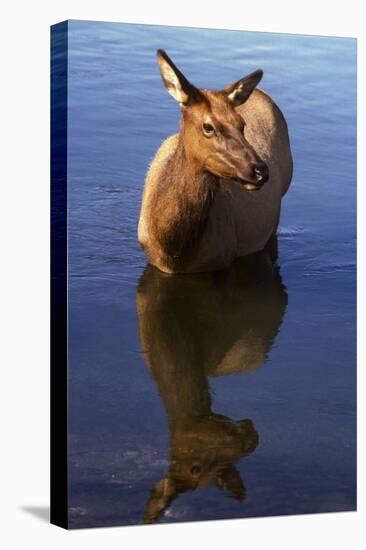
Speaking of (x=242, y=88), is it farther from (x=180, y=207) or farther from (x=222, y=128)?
(x=180, y=207)

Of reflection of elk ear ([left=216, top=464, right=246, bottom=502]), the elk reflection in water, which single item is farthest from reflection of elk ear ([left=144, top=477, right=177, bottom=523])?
reflection of elk ear ([left=216, top=464, right=246, bottom=502])

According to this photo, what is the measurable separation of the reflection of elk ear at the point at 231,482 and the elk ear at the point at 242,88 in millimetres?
2724

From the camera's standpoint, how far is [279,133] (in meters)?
12.3

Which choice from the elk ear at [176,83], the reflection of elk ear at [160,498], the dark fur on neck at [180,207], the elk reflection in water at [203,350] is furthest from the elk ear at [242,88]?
the reflection of elk ear at [160,498]

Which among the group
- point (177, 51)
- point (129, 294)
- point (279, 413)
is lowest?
point (279, 413)

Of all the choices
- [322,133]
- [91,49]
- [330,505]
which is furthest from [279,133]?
[330,505]

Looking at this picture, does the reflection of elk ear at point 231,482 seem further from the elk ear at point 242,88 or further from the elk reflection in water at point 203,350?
the elk ear at point 242,88

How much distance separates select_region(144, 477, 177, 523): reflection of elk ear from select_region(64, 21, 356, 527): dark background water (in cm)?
5

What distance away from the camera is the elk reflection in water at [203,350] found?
35.7 ft

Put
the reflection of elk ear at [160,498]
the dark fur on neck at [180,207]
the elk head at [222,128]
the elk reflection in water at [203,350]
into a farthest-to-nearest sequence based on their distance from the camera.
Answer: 1. the dark fur on neck at [180,207]
2. the elk head at [222,128]
3. the elk reflection in water at [203,350]
4. the reflection of elk ear at [160,498]

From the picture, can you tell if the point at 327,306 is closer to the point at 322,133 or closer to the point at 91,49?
the point at 322,133

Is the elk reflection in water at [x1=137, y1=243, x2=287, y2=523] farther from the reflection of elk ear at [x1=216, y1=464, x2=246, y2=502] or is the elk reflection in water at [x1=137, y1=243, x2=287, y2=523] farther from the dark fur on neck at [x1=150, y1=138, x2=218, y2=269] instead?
the dark fur on neck at [x1=150, y1=138, x2=218, y2=269]

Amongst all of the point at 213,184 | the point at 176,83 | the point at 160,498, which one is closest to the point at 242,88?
the point at 176,83

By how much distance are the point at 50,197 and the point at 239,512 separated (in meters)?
2.64
